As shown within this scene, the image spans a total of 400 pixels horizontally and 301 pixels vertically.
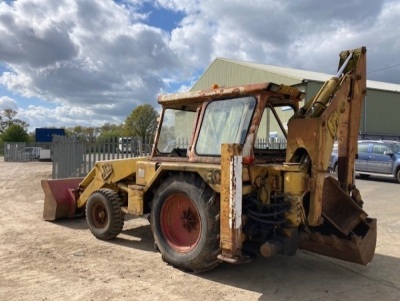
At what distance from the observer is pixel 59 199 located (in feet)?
26.4

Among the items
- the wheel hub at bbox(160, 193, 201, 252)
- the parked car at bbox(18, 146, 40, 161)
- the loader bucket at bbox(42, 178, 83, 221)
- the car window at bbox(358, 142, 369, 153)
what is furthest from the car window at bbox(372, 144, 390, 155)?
the parked car at bbox(18, 146, 40, 161)

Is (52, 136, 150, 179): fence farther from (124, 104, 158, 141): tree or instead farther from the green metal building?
(124, 104, 158, 141): tree

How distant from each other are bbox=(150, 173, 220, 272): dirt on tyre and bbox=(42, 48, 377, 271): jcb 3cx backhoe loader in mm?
13

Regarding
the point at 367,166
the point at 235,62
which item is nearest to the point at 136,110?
the point at 235,62

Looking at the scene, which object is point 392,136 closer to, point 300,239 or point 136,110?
point 300,239

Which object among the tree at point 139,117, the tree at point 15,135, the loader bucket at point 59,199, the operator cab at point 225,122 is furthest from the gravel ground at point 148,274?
the tree at point 15,135

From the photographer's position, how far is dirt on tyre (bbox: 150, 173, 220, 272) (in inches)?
185

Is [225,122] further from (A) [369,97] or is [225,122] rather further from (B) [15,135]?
(B) [15,135]

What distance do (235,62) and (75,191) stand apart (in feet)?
87.2

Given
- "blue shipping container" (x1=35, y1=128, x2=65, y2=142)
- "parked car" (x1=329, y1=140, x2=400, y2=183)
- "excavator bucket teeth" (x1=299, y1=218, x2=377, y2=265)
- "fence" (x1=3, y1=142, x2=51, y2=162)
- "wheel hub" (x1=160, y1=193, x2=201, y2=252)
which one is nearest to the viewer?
"excavator bucket teeth" (x1=299, y1=218, x2=377, y2=265)

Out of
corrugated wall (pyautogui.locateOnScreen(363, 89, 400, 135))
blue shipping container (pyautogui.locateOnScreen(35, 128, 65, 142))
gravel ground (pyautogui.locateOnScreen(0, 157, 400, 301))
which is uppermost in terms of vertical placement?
corrugated wall (pyautogui.locateOnScreen(363, 89, 400, 135))

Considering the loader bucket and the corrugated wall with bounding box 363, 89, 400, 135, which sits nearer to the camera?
the loader bucket

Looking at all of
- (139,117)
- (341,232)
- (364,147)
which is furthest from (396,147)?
(139,117)

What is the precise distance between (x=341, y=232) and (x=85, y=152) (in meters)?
10.2
